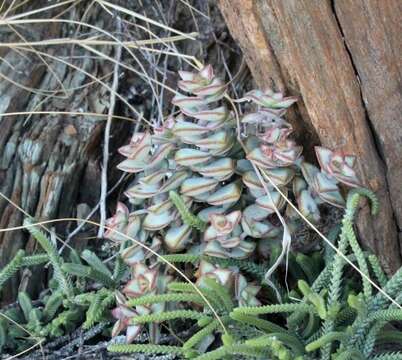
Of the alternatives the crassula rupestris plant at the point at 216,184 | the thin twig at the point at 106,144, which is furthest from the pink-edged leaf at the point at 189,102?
the thin twig at the point at 106,144

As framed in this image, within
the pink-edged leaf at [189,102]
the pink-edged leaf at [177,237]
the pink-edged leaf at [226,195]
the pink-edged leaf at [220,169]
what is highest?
the pink-edged leaf at [189,102]

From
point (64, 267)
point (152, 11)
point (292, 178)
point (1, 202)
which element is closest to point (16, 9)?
point (152, 11)

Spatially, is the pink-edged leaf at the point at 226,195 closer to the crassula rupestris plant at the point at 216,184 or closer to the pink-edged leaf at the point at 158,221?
the crassula rupestris plant at the point at 216,184

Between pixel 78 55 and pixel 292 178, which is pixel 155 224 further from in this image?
pixel 78 55

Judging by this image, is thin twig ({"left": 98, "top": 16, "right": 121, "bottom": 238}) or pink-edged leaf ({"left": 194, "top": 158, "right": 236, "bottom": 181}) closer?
pink-edged leaf ({"left": 194, "top": 158, "right": 236, "bottom": 181})

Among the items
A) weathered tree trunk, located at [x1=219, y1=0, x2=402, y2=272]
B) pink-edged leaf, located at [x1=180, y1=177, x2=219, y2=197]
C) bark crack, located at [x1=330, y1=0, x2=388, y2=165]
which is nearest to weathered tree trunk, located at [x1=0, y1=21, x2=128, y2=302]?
pink-edged leaf, located at [x1=180, y1=177, x2=219, y2=197]

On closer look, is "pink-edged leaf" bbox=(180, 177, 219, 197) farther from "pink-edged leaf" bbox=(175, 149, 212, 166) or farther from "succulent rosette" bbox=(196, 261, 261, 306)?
"succulent rosette" bbox=(196, 261, 261, 306)
